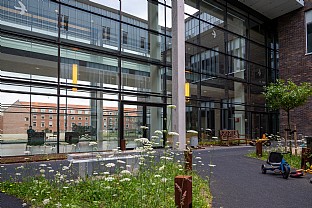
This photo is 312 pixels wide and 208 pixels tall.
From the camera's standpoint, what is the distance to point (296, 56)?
20.4 m

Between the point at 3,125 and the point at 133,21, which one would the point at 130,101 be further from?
the point at 3,125

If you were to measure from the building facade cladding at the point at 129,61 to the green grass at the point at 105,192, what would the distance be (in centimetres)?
570

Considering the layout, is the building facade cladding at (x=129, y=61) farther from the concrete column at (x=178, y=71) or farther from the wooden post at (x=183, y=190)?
the wooden post at (x=183, y=190)

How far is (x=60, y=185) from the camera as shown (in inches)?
199

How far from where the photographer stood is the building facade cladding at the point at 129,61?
10.2 meters

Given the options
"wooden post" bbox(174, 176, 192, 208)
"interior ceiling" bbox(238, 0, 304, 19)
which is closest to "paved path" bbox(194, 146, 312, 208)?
"wooden post" bbox(174, 176, 192, 208)

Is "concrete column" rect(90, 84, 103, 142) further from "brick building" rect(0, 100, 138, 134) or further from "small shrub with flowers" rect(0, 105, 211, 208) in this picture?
"small shrub with flowers" rect(0, 105, 211, 208)

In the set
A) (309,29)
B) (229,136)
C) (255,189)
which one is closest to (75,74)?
(255,189)

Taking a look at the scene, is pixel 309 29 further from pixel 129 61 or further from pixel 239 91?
pixel 129 61

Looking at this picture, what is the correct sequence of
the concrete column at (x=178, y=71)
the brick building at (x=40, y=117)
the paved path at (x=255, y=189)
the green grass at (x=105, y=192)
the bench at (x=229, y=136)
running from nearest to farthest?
the green grass at (x=105, y=192), the paved path at (x=255, y=189), the brick building at (x=40, y=117), the concrete column at (x=178, y=71), the bench at (x=229, y=136)

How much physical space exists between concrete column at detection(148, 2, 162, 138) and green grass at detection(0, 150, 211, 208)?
805cm

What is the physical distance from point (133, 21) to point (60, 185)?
9.91 meters

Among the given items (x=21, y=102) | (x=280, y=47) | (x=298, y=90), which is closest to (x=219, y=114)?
(x=298, y=90)

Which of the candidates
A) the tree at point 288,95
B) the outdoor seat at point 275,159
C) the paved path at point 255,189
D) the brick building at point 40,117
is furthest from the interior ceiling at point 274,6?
the paved path at point 255,189
